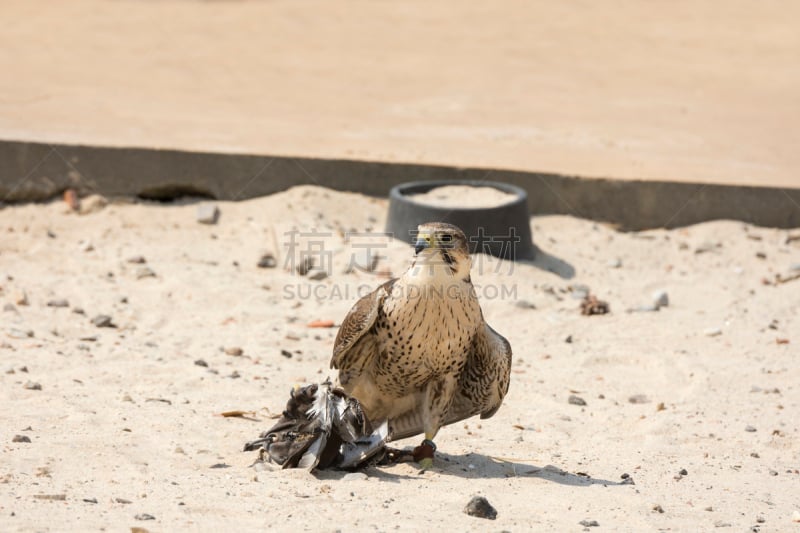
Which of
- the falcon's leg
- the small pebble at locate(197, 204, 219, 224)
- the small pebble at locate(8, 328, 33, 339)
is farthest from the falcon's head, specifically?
the small pebble at locate(197, 204, 219, 224)

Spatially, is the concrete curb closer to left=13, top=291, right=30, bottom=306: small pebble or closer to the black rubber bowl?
the black rubber bowl

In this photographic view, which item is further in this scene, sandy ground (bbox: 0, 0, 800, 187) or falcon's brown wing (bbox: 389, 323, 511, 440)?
sandy ground (bbox: 0, 0, 800, 187)

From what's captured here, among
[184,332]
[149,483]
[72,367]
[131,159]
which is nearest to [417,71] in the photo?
[131,159]

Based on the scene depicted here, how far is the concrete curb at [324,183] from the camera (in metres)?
7.83

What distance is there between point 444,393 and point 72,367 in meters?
2.08

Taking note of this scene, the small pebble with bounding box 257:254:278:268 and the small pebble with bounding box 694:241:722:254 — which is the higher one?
the small pebble with bounding box 694:241:722:254

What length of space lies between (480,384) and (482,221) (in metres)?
2.77

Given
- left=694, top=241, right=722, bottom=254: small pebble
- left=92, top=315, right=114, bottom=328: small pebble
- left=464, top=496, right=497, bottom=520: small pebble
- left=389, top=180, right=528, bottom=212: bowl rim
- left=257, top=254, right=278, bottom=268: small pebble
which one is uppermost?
left=389, top=180, right=528, bottom=212: bowl rim

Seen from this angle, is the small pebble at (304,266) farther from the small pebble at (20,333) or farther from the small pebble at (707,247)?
the small pebble at (707,247)

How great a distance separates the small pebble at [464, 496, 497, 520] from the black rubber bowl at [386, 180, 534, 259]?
341cm

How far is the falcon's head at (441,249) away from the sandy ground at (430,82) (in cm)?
409

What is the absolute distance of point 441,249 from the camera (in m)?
4.14

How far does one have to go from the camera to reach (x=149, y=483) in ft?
12.4

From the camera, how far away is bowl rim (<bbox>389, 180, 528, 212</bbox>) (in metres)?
7.16
